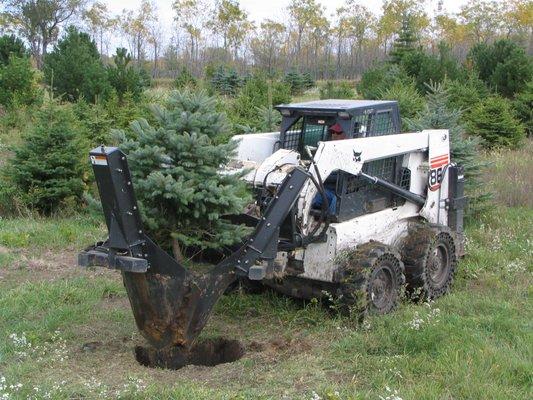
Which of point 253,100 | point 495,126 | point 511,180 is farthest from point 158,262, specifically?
point 253,100

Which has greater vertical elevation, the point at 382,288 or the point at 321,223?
the point at 321,223

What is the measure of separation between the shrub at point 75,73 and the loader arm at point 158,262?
15579 millimetres

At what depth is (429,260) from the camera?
7547mm

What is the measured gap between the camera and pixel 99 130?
15633 millimetres

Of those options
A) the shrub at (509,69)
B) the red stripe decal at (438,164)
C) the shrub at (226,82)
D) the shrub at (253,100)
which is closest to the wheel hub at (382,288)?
the red stripe decal at (438,164)

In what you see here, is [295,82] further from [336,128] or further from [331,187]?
[331,187]

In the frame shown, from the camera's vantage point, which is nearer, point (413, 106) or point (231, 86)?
point (413, 106)

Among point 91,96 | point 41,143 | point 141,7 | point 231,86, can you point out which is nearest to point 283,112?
point 41,143

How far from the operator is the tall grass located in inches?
208

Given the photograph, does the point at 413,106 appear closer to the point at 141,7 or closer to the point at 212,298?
the point at 212,298

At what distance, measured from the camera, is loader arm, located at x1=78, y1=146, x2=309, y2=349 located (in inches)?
205

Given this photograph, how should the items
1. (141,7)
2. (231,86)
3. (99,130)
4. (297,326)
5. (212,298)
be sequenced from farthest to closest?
(141,7) → (231,86) → (99,130) → (297,326) → (212,298)

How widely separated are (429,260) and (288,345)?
2184 mm

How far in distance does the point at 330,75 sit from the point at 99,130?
3329cm
